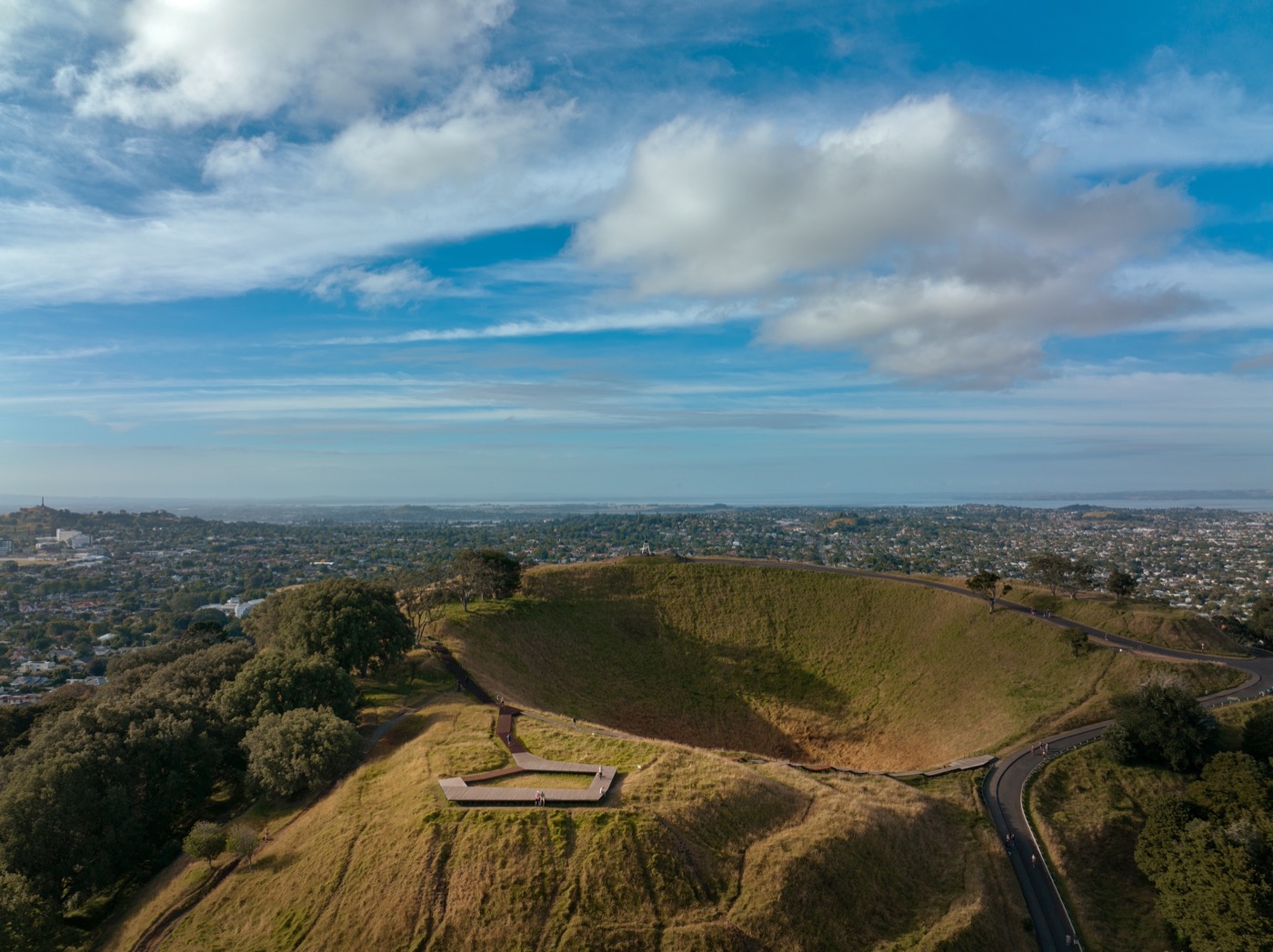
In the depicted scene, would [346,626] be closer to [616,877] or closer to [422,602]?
[422,602]

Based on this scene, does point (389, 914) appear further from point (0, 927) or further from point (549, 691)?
point (549, 691)

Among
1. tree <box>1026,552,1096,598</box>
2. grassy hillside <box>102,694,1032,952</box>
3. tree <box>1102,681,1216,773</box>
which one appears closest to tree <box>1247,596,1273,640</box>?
tree <box>1026,552,1096,598</box>

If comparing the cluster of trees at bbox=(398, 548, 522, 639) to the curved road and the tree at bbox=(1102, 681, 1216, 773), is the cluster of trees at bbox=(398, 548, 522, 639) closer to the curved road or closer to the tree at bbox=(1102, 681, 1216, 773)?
the curved road

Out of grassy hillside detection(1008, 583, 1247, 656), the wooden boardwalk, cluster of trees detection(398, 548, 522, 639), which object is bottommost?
the wooden boardwalk

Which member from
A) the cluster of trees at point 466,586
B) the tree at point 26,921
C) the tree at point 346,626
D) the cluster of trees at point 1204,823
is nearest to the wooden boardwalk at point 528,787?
the tree at point 26,921

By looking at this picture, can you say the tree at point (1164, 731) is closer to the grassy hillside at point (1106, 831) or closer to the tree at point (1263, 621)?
the grassy hillside at point (1106, 831)
